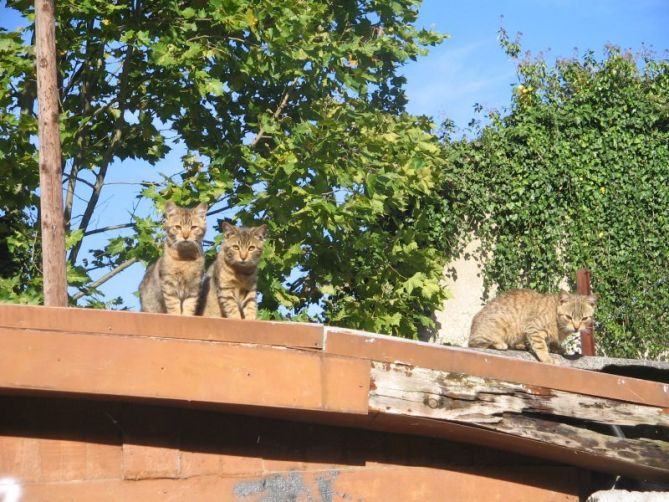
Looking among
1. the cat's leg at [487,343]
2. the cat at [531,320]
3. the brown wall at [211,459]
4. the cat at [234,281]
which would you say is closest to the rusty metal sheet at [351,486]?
the brown wall at [211,459]

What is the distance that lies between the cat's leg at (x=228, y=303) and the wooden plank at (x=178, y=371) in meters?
2.58

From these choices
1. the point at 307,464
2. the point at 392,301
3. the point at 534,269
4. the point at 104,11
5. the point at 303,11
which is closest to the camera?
the point at 307,464

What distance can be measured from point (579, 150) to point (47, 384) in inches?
417

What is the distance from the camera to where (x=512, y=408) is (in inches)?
149

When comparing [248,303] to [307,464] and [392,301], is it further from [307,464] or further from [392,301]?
[392,301]

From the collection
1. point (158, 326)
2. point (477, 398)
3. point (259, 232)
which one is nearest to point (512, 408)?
point (477, 398)

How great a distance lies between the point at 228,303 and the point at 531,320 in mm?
3159

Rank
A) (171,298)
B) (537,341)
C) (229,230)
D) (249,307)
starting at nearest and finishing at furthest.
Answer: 1. (171,298)
2. (249,307)
3. (229,230)
4. (537,341)

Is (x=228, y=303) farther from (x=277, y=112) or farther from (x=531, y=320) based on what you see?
(x=277, y=112)

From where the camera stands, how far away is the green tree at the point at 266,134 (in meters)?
8.85

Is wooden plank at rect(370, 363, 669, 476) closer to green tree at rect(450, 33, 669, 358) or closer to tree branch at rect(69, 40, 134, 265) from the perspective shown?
tree branch at rect(69, 40, 134, 265)

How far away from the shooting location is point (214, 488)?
361cm

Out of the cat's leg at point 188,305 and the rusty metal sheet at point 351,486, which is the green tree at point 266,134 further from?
the rusty metal sheet at point 351,486

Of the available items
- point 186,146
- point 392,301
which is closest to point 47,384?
point 186,146
